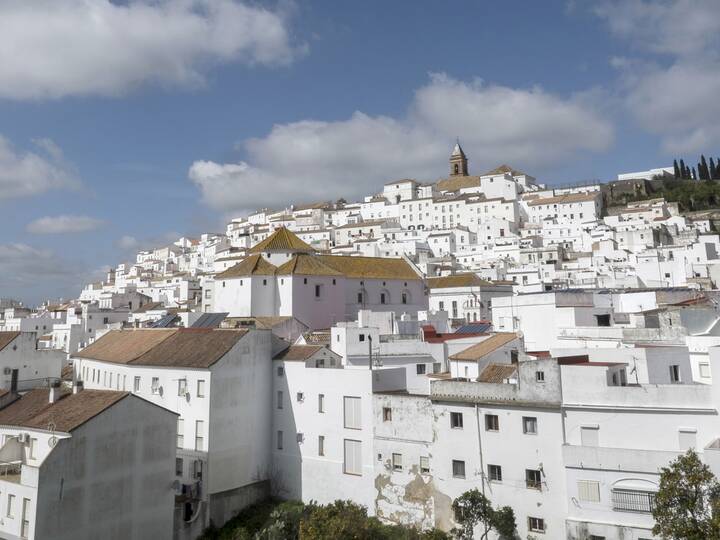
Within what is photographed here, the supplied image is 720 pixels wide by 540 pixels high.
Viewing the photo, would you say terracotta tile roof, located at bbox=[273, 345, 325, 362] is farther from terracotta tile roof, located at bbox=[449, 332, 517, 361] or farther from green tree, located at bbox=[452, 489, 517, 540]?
green tree, located at bbox=[452, 489, 517, 540]

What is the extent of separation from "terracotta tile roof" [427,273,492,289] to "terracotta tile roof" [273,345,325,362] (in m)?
32.4

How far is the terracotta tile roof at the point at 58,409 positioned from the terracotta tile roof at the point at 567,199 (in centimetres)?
8636

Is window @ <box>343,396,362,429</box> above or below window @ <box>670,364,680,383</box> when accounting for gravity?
below

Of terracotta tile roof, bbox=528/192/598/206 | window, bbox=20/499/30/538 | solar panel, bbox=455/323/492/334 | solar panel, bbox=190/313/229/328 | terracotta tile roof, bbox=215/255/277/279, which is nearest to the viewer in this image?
window, bbox=20/499/30/538

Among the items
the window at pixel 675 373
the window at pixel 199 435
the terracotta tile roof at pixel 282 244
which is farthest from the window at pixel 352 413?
the terracotta tile roof at pixel 282 244

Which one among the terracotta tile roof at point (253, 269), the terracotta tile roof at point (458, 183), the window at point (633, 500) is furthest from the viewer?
the terracotta tile roof at point (458, 183)

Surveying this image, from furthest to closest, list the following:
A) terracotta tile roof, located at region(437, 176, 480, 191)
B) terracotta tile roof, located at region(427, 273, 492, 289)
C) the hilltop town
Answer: terracotta tile roof, located at region(437, 176, 480, 191) → terracotta tile roof, located at region(427, 273, 492, 289) → the hilltop town

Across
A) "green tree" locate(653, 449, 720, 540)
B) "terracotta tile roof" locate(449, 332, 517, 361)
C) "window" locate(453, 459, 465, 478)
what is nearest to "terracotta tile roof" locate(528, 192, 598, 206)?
"terracotta tile roof" locate(449, 332, 517, 361)

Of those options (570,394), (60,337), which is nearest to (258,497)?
(570,394)

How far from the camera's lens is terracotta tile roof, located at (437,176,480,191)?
367 feet

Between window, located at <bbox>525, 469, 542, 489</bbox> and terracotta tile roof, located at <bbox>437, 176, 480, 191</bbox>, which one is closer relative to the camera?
window, located at <bbox>525, 469, 542, 489</bbox>

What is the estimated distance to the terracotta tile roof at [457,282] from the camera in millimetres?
57472

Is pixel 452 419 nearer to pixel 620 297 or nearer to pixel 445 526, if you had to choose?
pixel 445 526

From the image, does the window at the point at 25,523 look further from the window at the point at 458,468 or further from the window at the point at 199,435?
the window at the point at 458,468
